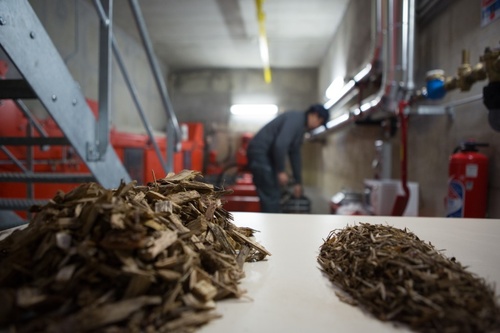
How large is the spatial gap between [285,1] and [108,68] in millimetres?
3496

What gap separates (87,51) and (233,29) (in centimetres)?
245

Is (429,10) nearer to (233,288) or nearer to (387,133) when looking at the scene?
(387,133)

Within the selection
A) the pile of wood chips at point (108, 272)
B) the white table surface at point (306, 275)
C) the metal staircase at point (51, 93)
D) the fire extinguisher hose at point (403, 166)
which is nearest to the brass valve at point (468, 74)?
the fire extinguisher hose at point (403, 166)

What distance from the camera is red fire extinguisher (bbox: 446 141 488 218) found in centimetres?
146

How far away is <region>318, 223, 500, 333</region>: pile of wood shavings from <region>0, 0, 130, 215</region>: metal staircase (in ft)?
4.23

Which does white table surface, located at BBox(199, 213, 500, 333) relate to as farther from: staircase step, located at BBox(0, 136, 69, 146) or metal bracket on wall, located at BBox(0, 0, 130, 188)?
staircase step, located at BBox(0, 136, 69, 146)

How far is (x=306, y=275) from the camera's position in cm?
70

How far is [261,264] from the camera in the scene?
0.76m

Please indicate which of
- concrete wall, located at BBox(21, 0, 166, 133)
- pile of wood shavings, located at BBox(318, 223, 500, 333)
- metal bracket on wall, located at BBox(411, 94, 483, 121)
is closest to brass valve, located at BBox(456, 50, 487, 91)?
metal bracket on wall, located at BBox(411, 94, 483, 121)

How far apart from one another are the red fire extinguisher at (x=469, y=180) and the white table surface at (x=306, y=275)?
348 mm

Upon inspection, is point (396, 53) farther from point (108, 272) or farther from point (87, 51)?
point (87, 51)

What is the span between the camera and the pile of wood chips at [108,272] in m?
0.44

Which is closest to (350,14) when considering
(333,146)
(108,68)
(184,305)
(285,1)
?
(285,1)

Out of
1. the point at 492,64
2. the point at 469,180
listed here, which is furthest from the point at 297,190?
the point at 492,64
